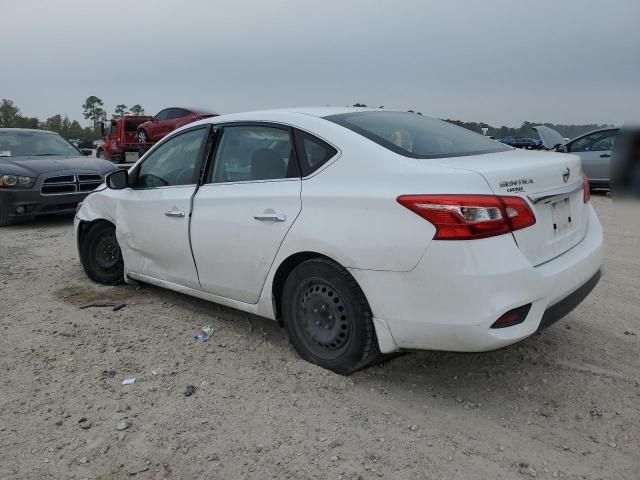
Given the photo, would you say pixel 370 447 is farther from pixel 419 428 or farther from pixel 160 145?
pixel 160 145

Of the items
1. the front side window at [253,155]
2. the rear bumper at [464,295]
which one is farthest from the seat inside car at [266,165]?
the rear bumper at [464,295]

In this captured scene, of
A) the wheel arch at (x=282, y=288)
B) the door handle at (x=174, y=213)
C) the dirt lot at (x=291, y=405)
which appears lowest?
the dirt lot at (x=291, y=405)

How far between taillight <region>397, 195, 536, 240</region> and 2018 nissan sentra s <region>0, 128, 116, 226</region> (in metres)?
7.33

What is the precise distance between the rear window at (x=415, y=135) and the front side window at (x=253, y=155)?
37 centimetres

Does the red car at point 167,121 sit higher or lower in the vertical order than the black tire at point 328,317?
higher

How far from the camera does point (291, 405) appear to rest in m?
3.01

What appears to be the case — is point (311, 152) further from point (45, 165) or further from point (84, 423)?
point (45, 165)

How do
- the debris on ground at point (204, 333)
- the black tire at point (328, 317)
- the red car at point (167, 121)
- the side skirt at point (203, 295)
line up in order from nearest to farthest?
the black tire at point (328, 317)
the side skirt at point (203, 295)
the debris on ground at point (204, 333)
the red car at point (167, 121)

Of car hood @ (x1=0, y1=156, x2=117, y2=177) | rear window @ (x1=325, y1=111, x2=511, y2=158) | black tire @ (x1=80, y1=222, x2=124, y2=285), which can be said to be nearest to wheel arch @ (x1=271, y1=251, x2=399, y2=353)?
rear window @ (x1=325, y1=111, x2=511, y2=158)

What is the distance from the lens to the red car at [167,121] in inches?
611

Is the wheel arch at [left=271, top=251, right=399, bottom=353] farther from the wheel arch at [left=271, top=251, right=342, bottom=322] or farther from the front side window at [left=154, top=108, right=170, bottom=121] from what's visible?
the front side window at [left=154, top=108, right=170, bottom=121]

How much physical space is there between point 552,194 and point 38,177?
25.2ft

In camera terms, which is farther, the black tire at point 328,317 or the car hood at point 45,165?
the car hood at point 45,165

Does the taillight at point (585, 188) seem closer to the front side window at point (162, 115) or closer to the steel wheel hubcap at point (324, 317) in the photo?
the steel wheel hubcap at point (324, 317)
